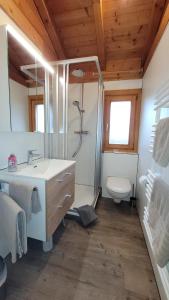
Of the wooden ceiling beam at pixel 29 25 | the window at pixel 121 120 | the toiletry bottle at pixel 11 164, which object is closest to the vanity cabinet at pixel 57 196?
the toiletry bottle at pixel 11 164

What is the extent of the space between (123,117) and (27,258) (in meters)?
2.34

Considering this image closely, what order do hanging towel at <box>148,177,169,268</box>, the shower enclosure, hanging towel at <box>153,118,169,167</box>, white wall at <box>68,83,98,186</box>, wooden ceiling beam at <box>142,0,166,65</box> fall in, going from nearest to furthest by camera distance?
hanging towel at <box>148,177,169,268</box>, hanging towel at <box>153,118,169,167</box>, wooden ceiling beam at <box>142,0,166,65</box>, the shower enclosure, white wall at <box>68,83,98,186</box>

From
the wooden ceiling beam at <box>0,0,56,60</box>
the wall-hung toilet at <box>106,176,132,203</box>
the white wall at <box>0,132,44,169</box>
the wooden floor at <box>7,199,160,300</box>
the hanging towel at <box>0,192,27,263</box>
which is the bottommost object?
the wooden floor at <box>7,199,160,300</box>

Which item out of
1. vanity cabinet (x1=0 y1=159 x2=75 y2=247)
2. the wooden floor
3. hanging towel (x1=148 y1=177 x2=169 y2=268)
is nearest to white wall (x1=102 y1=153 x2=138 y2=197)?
the wooden floor

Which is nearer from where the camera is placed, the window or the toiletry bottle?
the toiletry bottle

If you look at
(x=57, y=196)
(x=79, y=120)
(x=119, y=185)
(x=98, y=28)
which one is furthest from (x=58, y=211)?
(x=98, y=28)

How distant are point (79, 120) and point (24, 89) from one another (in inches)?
52.6

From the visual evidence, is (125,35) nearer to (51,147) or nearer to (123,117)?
(123,117)

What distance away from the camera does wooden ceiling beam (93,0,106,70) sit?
1.59 meters

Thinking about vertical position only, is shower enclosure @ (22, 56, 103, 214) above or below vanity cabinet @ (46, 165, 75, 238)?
above

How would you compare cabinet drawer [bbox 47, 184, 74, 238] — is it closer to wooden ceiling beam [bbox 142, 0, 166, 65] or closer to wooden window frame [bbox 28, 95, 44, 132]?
wooden window frame [bbox 28, 95, 44, 132]

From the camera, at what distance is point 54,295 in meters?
1.08

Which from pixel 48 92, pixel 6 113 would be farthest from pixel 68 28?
pixel 6 113

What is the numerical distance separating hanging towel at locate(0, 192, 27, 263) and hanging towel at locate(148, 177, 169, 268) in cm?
83
